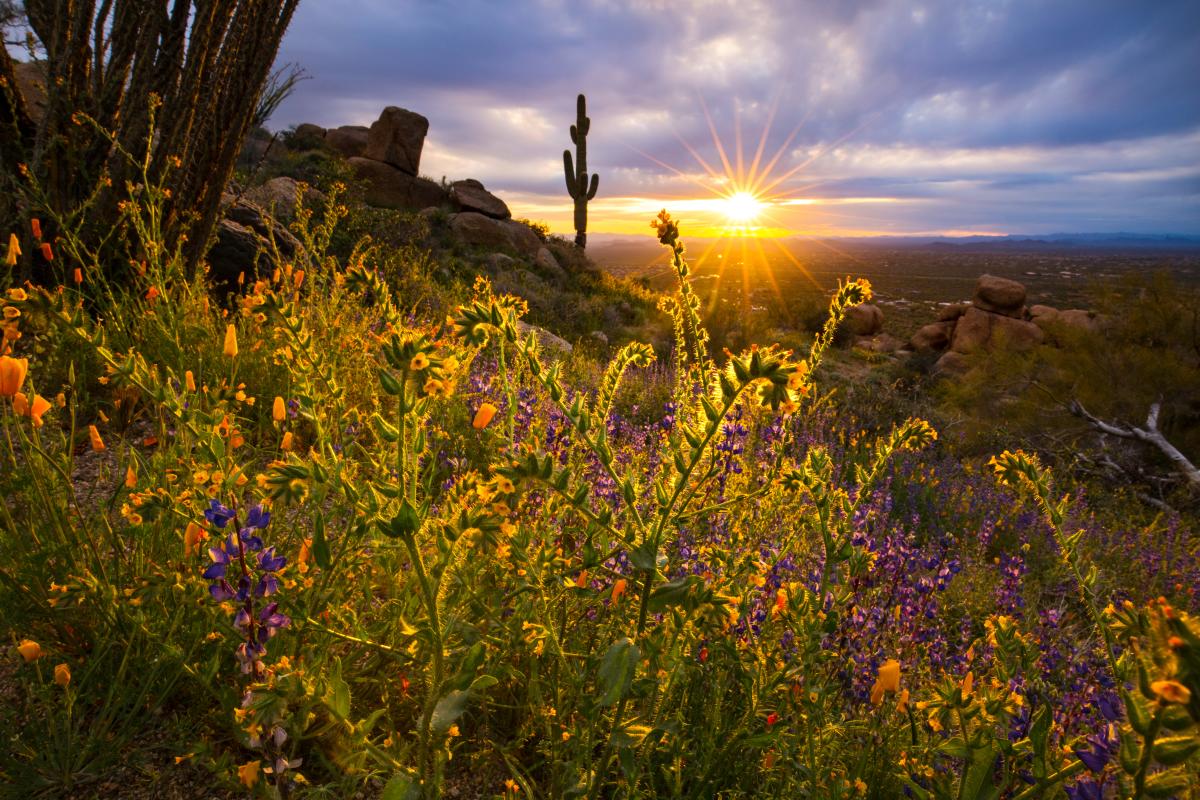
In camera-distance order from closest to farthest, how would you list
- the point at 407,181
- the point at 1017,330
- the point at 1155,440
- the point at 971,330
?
the point at 1155,440
the point at 407,181
the point at 1017,330
the point at 971,330

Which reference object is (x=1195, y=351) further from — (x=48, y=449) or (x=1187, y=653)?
(x=48, y=449)

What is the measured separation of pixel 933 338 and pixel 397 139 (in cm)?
2192

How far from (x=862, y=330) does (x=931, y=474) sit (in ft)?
81.1

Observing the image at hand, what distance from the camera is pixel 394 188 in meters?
20.4

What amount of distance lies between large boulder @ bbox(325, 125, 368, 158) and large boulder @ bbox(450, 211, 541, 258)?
6.06 m

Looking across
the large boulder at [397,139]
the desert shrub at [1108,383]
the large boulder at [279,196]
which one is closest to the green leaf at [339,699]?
the desert shrub at [1108,383]

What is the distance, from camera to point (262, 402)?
3031 millimetres

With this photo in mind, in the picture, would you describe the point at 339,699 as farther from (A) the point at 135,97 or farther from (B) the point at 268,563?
(A) the point at 135,97

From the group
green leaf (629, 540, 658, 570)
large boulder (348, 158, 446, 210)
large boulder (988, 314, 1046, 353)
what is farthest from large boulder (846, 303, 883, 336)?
green leaf (629, 540, 658, 570)

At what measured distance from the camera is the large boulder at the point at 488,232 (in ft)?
59.6

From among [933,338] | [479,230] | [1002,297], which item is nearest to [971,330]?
[933,338]

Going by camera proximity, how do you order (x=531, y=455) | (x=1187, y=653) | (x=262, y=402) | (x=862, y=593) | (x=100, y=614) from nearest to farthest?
(x=1187, y=653) < (x=531, y=455) < (x=100, y=614) < (x=862, y=593) < (x=262, y=402)

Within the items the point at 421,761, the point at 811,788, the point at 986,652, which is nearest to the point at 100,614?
the point at 421,761

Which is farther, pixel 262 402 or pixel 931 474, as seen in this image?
pixel 931 474
